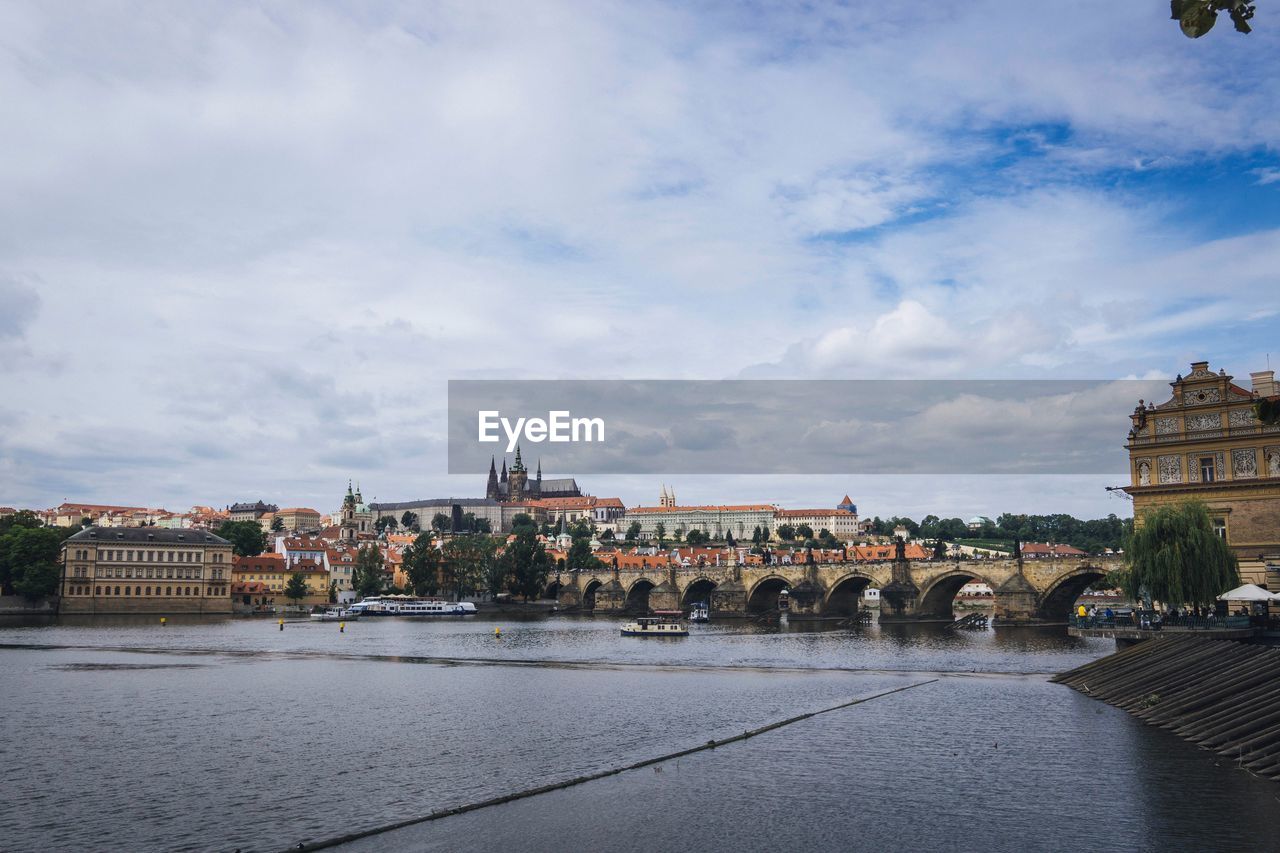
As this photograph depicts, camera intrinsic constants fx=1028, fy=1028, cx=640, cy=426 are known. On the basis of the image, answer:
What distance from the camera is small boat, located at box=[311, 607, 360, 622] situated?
11462cm

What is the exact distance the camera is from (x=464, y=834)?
19.7 m

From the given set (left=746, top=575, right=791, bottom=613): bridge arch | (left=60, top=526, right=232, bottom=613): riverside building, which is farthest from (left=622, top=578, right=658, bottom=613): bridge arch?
(left=60, top=526, right=232, bottom=613): riverside building

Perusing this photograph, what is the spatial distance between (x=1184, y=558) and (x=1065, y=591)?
36.9 m

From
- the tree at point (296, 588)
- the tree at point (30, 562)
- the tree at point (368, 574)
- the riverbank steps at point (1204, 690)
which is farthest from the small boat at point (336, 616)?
the riverbank steps at point (1204, 690)

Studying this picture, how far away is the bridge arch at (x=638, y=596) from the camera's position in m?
135

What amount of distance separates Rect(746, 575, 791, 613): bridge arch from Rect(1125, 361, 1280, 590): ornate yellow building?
60069 millimetres

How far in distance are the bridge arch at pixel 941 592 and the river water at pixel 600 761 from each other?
125ft

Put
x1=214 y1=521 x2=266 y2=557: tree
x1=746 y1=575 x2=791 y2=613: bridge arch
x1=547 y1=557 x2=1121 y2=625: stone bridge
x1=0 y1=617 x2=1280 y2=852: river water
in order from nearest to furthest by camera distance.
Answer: x1=0 y1=617 x2=1280 y2=852: river water < x1=547 y1=557 x2=1121 y2=625: stone bridge < x1=746 y1=575 x2=791 y2=613: bridge arch < x1=214 y1=521 x2=266 y2=557: tree

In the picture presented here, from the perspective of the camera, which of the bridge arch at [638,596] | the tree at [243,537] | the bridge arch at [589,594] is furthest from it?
the tree at [243,537]

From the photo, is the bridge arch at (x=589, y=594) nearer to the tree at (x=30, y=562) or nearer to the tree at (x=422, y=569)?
the tree at (x=422, y=569)

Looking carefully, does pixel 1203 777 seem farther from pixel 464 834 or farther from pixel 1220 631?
pixel 1220 631

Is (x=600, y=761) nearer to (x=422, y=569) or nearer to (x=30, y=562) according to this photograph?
(x=30, y=562)

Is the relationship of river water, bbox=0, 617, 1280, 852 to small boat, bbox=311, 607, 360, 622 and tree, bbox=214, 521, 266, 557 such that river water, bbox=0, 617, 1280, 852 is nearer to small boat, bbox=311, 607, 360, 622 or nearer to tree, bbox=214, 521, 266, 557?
small boat, bbox=311, 607, 360, 622

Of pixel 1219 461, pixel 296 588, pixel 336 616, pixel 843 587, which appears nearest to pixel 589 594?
pixel 336 616
